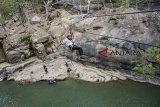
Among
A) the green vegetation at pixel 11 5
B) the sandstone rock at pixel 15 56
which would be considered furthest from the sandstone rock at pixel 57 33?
the green vegetation at pixel 11 5

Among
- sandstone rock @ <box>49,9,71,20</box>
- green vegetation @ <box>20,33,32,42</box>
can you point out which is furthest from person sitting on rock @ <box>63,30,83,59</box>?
sandstone rock @ <box>49,9,71,20</box>

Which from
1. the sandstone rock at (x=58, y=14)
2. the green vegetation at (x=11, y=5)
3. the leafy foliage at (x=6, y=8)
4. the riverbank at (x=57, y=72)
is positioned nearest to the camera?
the riverbank at (x=57, y=72)

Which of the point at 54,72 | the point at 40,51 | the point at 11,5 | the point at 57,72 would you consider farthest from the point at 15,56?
the point at 11,5

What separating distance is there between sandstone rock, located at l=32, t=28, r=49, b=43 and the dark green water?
437cm

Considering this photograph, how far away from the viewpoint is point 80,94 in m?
17.4

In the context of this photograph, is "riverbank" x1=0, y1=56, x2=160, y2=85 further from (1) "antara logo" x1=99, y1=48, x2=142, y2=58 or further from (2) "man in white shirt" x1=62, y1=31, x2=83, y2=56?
(1) "antara logo" x1=99, y1=48, x2=142, y2=58

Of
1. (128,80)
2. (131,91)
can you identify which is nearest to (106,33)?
(128,80)

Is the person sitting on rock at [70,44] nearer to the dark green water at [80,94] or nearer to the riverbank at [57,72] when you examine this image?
the riverbank at [57,72]

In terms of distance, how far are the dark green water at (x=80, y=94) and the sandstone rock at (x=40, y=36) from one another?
4371 millimetres

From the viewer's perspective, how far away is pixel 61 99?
55.3 feet

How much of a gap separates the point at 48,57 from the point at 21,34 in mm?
3488

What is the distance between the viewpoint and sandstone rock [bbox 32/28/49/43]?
876 inches

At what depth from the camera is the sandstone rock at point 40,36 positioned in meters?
22.2

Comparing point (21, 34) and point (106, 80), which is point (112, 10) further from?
point (21, 34)
